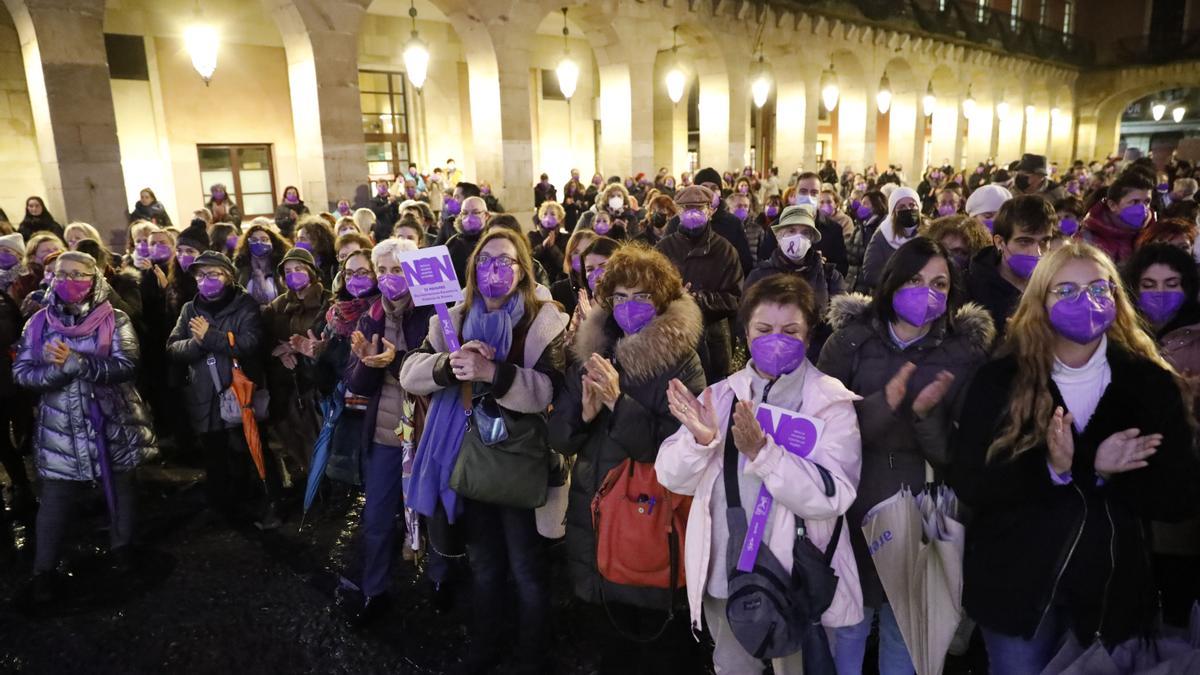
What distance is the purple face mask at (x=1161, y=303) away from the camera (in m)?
Result: 3.18

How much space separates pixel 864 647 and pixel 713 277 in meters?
3.09

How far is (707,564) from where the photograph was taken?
97.7 inches

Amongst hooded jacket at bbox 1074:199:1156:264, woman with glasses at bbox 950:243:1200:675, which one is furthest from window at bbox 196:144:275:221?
woman with glasses at bbox 950:243:1200:675

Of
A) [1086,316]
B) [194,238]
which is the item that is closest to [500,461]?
[1086,316]

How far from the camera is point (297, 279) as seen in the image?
4684 mm

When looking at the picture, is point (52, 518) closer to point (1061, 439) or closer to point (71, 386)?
point (71, 386)

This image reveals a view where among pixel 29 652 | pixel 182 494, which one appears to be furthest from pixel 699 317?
pixel 182 494

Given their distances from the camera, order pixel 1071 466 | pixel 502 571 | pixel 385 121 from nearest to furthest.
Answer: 1. pixel 1071 466
2. pixel 502 571
3. pixel 385 121

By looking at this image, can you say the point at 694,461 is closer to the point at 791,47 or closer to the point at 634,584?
the point at 634,584

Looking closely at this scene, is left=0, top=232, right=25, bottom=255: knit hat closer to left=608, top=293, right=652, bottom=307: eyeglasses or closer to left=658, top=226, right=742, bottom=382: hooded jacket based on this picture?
left=658, top=226, right=742, bottom=382: hooded jacket

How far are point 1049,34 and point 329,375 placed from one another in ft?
137

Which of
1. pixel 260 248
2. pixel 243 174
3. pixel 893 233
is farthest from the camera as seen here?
pixel 243 174

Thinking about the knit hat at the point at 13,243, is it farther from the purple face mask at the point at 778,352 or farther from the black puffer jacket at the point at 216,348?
the purple face mask at the point at 778,352

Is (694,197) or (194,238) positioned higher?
(694,197)
